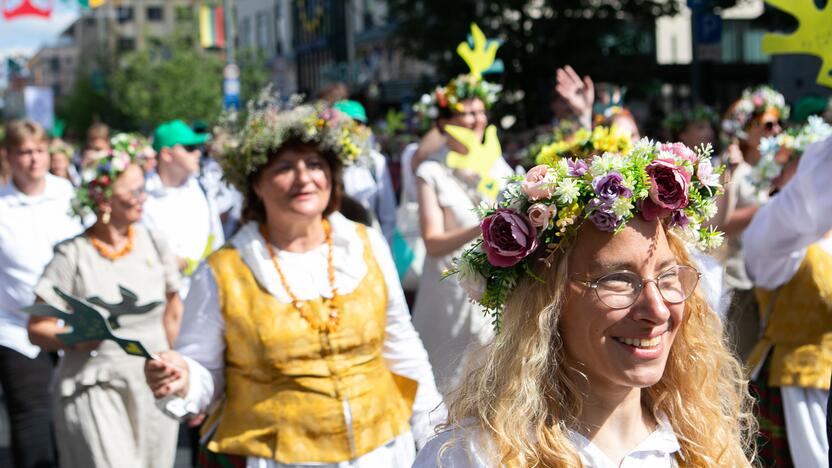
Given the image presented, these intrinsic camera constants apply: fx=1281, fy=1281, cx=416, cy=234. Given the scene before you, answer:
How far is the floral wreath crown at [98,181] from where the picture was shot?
19.0 ft

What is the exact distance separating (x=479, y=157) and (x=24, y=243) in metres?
2.46

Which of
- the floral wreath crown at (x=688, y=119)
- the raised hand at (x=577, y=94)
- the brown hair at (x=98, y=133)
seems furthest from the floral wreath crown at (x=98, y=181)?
the brown hair at (x=98, y=133)

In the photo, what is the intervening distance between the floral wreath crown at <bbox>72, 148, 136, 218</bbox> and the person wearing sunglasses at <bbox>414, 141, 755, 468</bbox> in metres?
3.48

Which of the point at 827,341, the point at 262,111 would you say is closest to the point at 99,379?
the point at 262,111

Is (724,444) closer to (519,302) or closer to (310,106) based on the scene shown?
(519,302)

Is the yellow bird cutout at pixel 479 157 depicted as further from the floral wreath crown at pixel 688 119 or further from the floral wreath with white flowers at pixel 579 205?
the floral wreath with white flowers at pixel 579 205

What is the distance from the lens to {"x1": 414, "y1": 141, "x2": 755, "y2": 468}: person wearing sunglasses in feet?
8.04

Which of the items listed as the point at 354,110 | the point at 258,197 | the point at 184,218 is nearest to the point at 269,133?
the point at 258,197

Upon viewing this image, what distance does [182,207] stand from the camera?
7.59 meters

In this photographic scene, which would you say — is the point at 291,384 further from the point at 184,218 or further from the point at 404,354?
the point at 184,218

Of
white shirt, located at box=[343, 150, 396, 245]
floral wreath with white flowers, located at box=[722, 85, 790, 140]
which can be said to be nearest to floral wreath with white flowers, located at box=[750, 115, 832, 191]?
floral wreath with white flowers, located at box=[722, 85, 790, 140]

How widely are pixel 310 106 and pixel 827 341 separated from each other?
216 cm

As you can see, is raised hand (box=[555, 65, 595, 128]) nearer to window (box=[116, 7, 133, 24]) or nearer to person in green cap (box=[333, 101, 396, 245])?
person in green cap (box=[333, 101, 396, 245])

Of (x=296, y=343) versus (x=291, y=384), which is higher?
(x=296, y=343)
